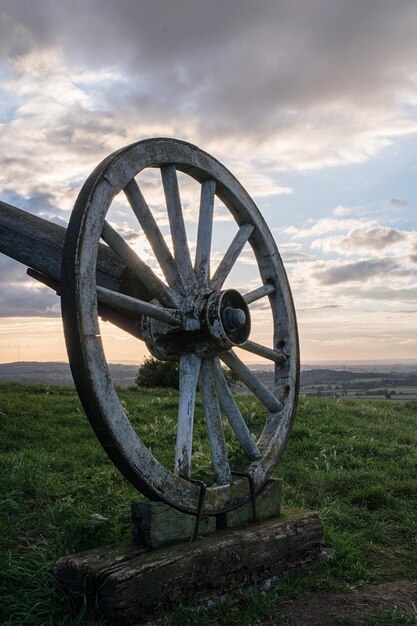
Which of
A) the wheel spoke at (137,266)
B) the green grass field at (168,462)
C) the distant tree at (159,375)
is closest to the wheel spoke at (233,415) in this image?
the green grass field at (168,462)

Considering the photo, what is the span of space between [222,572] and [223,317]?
1563 millimetres

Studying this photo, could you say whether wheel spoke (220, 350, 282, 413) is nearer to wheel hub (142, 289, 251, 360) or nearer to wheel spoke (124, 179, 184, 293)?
wheel hub (142, 289, 251, 360)

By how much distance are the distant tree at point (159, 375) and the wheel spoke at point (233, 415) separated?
996 cm

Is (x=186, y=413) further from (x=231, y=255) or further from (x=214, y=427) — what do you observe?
(x=231, y=255)

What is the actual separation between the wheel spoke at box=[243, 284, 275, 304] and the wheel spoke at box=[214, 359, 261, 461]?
25.0 inches

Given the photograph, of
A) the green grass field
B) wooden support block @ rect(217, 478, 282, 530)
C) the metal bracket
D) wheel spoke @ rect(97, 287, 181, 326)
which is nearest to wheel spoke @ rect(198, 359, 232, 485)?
the metal bracket

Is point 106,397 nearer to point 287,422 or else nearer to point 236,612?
point 236,612

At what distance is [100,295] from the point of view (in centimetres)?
360

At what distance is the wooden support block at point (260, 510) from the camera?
14.1ft

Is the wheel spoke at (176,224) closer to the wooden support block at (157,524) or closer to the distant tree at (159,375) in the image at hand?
the wooden support block at (157,524)

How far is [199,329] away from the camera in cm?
415

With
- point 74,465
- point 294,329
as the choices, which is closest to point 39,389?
point 74,465

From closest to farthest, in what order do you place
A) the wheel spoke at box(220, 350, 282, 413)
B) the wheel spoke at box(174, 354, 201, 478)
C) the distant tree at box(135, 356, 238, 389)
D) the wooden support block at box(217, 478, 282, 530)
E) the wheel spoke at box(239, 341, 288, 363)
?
the wheel spoke at box(174, 354, 201, 478), the wooden support block at box(217, 478, 282, 530), the wheel spoke at box(220, 350, 282, 413), the wheel spoke at box(239, 341, 288, 363), the distant tree at box(135, 356, 238, 389)

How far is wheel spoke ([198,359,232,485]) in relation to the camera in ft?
14.3
